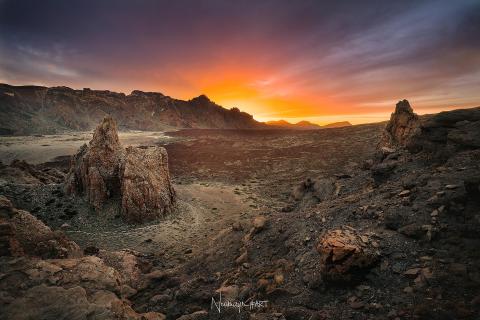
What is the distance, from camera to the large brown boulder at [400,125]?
2505 centimetres

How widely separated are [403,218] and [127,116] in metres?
187

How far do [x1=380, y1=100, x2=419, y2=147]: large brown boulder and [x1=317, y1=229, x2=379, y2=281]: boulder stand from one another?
20181 millimetres

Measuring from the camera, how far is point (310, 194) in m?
22.8

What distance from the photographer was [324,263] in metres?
8.30

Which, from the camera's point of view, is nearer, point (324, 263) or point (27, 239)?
point (324, 263)

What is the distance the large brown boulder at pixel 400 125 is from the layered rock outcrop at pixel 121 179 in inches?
881

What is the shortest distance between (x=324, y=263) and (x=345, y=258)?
66 cm

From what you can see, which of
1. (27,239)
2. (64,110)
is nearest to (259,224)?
(27,239)

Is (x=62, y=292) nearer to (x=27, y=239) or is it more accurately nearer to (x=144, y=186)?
(x=27, y=239)

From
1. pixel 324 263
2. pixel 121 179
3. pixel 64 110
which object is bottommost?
pixel 324 263

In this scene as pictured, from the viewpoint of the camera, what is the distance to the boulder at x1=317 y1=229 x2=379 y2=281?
26.1 feet

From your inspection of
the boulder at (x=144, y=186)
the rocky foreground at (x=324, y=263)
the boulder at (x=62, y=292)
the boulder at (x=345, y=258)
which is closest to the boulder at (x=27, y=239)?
the rocky foreground at (x=324, y=263)

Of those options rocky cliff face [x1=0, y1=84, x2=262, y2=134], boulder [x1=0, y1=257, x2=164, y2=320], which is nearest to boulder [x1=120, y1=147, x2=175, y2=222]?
boulder [x1=0, y1=257, x2=164, y2=320]

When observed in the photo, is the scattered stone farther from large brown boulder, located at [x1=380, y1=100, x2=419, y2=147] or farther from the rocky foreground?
large brown boulder, located at [x1=380, y1=100, x2=419, y2=147]
